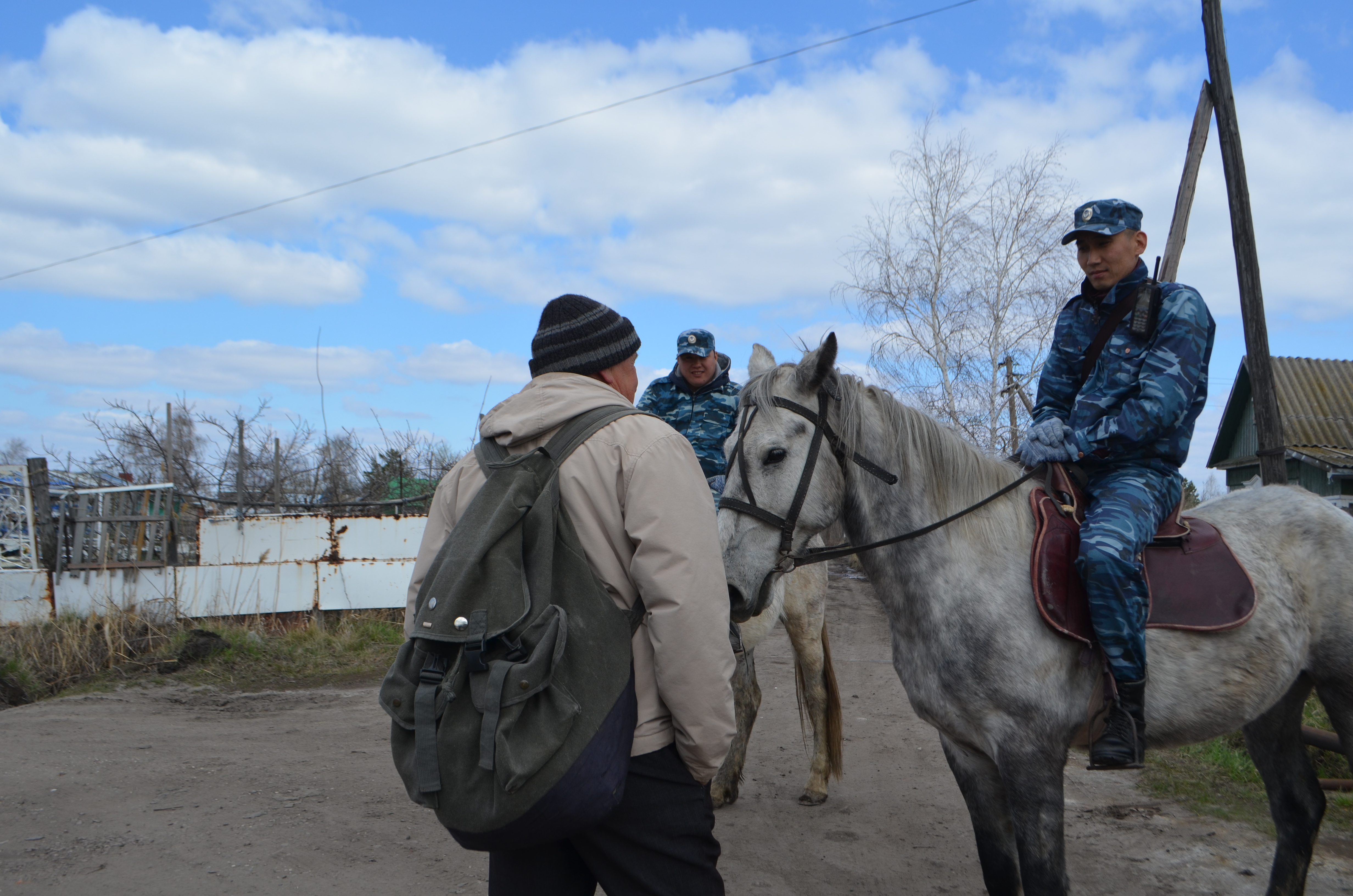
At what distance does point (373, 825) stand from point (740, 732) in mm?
2010

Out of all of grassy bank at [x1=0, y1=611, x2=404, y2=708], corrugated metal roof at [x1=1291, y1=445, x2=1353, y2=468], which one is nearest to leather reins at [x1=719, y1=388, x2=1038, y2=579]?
grassy bank at [x1=0, y1=611, x2=404, y2=708]

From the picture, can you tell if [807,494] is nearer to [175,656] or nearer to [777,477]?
[777,477]

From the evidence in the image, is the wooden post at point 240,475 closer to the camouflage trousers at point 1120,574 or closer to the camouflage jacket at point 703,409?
the camouflage jacket at point 703,409

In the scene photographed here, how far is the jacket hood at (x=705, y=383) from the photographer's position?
4645 millimetres

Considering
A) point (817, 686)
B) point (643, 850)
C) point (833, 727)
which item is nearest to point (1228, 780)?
point (833, 727)

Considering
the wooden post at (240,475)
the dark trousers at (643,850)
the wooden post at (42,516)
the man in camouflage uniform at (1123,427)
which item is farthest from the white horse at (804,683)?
the wooden post at (42,516)

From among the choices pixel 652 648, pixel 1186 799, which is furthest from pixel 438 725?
pixel 1186 799

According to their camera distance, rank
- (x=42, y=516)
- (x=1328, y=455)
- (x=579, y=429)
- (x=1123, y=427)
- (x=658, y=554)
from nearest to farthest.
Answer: (x=658, y=554) → (x=579, y=429) → (x=1123, y=427) → (x=42, y=516) → (x=1328, y=455)

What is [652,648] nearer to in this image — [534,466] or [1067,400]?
[534,466]

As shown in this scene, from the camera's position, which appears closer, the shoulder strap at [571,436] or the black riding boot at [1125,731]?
the shoulder strap at [571,436]

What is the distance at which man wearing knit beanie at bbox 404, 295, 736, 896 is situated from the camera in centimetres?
168

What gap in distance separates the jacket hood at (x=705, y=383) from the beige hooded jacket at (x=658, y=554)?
2.82m

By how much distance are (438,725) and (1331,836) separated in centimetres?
474

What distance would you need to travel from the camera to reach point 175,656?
8.05m
